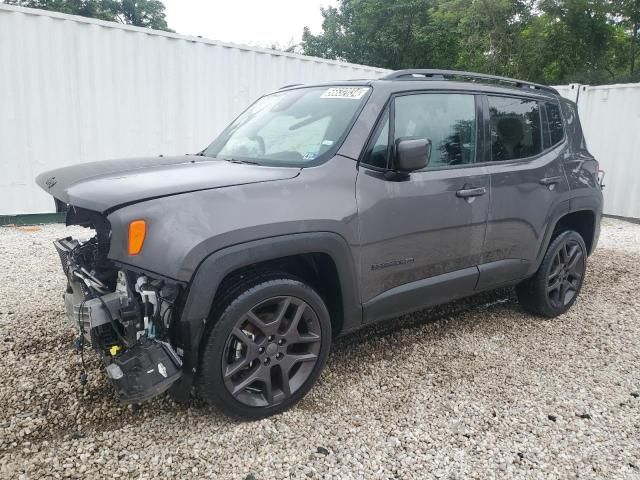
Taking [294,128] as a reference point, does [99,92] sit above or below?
above

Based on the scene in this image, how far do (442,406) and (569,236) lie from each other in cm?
A: 219

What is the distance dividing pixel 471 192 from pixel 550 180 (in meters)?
1.00

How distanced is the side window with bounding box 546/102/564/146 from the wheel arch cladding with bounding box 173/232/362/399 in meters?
2.42

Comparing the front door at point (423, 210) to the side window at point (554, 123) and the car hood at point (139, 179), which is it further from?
the side window at point (554, 123)

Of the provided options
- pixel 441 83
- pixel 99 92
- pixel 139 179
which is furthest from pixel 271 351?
pixel 99 92

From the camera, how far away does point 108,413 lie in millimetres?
2629

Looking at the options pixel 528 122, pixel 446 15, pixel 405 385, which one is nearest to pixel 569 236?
pixel 528 122

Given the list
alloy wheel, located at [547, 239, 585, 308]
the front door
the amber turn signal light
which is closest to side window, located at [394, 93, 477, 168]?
the front door

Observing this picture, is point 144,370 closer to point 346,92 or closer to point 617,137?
point 346,92

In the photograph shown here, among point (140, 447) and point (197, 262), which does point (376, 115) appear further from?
point (140, 447)

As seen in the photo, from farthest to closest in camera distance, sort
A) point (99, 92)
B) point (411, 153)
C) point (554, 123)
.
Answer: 1. point (99, 92)
2. point (554, 123)
3. point (411, 153)

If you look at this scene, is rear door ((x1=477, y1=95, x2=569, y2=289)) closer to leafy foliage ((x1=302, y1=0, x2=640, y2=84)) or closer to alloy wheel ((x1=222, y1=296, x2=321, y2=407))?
alloy wheel ((x1=222, y1=296, x2=321, y2=407))

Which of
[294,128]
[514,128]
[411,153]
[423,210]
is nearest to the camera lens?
[411,153]

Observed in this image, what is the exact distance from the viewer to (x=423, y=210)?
305 centimetres
